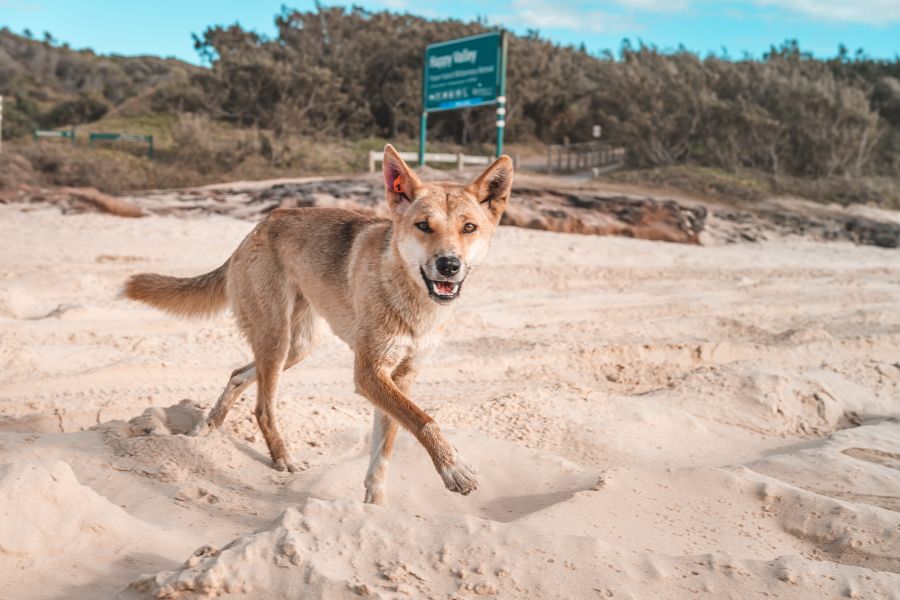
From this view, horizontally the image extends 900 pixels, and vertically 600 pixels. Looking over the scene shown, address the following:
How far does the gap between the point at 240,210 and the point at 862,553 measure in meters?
10.9

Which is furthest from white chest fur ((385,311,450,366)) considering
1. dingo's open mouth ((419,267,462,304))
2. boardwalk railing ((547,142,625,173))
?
boardwalk railing ((547,142,625,173))

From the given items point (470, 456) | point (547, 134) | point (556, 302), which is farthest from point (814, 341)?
point (547, 134)

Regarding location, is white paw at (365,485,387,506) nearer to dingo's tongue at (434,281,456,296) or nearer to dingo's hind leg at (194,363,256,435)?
dingo's tongue at (434,281,456,296)

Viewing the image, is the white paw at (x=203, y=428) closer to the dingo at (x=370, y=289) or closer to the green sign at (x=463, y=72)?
the dingo at (x=370, y=289)

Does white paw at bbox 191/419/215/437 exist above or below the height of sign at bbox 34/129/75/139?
below

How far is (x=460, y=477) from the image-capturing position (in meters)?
3.44

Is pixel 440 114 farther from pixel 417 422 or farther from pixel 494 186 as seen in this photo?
pixel 417 422

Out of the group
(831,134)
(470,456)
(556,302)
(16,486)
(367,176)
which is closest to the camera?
(16,486)

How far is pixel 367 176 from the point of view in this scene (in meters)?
15.6

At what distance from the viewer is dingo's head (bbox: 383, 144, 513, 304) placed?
3875mm

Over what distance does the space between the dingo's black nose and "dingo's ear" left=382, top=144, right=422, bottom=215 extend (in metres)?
0.53

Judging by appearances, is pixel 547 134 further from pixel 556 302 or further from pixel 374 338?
pixel 374 338

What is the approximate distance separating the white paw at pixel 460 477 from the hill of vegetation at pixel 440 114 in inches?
520

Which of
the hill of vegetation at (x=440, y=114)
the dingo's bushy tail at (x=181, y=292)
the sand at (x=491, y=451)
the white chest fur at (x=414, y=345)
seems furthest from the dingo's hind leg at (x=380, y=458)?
the hill of vegetation at (x=440, y=114)
